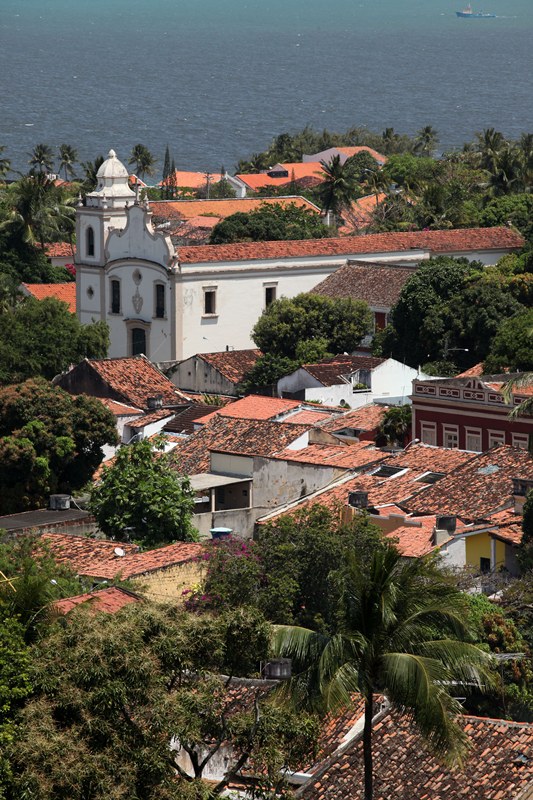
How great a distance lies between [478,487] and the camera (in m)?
36.8

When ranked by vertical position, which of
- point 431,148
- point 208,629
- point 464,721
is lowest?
point 431,148

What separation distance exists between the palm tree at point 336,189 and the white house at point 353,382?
1046 inches

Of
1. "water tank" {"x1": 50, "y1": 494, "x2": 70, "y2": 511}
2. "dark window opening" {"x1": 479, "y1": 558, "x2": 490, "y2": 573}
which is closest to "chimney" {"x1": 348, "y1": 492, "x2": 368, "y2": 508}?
"dark window opening" {"x1": 479, "y1": 558, "x2": 490, "y2": 573}

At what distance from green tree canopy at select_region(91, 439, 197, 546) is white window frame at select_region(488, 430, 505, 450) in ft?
28.8

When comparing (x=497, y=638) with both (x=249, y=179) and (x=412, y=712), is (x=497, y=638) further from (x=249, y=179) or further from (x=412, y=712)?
(x=249, y=179)

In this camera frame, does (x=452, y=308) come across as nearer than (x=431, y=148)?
Yes

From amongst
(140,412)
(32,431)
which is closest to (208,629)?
(32,431)

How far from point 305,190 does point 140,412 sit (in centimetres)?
4709

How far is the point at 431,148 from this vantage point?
127 metres

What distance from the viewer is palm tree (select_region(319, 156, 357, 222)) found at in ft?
255

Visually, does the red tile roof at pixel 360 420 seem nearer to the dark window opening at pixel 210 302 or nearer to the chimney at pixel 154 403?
the chimney at pixel 154 403

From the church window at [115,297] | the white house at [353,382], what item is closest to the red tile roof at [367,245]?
the church window at [115,297]

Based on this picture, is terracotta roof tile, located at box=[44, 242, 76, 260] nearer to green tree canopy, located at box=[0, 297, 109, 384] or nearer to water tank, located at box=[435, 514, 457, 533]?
green tree canopy, located at box=[0, 297, 109, 384]

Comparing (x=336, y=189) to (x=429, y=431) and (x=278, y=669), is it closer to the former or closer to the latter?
(x=429, y=431)
